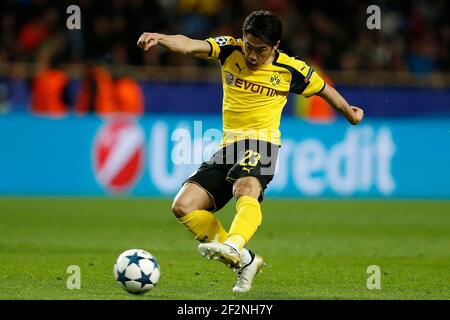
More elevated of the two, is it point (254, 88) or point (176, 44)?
point (176, 44)

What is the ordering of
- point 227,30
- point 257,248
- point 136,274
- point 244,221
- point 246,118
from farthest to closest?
1. point 227,30
2. point 257,248
3. point 246,118
4. point 244,221
5. point 136,274

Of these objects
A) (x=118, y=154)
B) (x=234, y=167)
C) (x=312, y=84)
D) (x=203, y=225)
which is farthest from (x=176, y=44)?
(x=118, y=154)

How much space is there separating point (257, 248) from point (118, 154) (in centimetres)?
494

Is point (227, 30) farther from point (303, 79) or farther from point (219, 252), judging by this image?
point (219, 252)

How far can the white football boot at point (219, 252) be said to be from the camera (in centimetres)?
686

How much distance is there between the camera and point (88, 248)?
1064 centimetres

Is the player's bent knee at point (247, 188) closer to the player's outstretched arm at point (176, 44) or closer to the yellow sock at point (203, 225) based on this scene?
the yellow sock at point (203, 225)

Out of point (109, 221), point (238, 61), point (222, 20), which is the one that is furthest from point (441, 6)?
point (238, 61)

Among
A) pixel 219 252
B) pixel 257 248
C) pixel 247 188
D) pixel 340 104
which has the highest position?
pixel 340 104

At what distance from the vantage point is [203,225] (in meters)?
7.92

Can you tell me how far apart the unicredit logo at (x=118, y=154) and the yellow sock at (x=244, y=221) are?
7.98 m

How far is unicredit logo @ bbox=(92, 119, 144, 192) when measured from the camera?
15.4 metres
